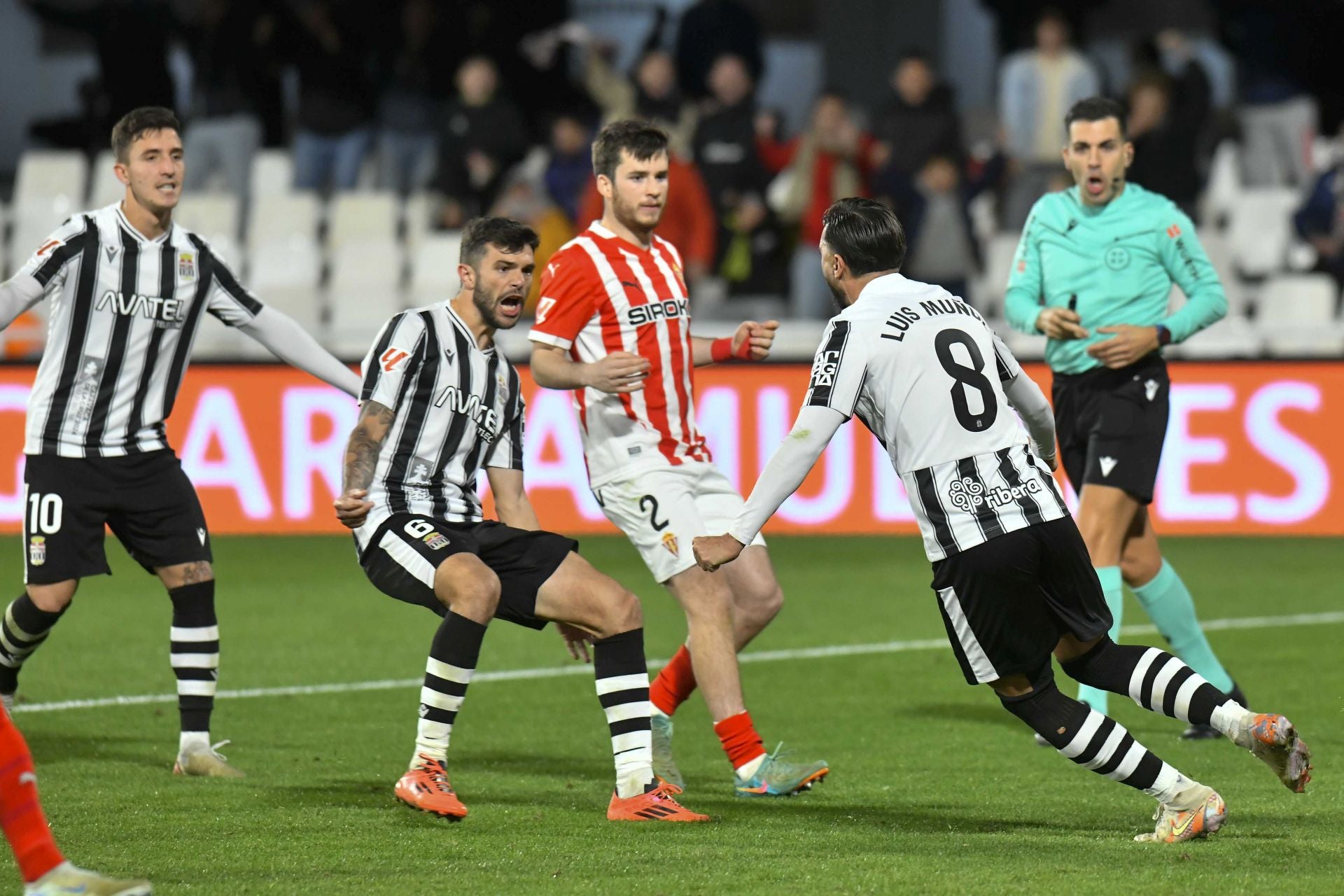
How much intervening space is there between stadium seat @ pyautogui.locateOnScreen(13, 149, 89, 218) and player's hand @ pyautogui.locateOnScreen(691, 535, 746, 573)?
41.3 feet

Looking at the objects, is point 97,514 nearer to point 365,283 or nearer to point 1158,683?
point 1158,683

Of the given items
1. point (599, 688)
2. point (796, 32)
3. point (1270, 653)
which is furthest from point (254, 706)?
point (796, 32)

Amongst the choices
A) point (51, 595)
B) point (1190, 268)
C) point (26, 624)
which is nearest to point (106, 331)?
point (51, 595)

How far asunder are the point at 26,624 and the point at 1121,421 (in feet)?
12.4

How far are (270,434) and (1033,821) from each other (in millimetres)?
7927

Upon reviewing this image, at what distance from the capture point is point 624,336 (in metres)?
6.10

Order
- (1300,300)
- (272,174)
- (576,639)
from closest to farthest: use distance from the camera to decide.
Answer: (576,639) → (1300,300) → (272,174)

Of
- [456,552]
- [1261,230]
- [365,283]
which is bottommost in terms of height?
[456,552]

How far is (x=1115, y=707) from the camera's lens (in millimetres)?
7691

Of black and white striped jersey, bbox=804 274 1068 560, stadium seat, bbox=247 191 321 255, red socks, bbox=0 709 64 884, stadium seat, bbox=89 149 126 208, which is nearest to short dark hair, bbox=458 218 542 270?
black and white striped jersey, bbox=804 274 1068 560

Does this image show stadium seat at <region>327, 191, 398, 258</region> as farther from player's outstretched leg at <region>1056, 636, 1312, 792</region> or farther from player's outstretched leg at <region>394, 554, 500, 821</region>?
player's outstretched leg at <region>1056, 636, 1312, 792</region>

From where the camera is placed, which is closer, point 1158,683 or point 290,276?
point 1158,683

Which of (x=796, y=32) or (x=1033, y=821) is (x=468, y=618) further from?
(x=796, y=32)

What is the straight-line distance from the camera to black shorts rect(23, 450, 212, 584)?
6.38m
